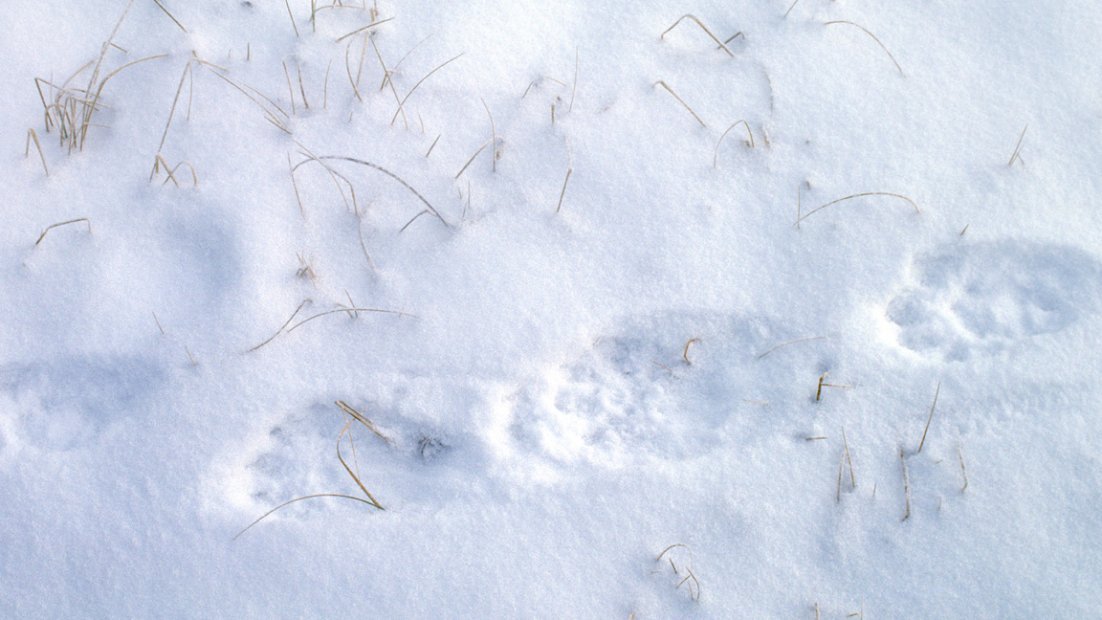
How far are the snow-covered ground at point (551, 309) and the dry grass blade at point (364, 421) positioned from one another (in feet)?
0.04

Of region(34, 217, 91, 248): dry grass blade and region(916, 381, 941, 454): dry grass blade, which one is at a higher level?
region(34, 217, 91, 248): dry grass blade

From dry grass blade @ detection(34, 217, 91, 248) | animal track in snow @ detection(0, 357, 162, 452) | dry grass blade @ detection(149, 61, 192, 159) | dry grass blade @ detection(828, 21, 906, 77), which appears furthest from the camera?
dry grass blade @ detection(828, 21, 906, 77)

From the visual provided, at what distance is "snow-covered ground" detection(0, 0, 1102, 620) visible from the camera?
129 cm

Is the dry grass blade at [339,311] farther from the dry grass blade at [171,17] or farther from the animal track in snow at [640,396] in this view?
the dry grass blade at [171,17]

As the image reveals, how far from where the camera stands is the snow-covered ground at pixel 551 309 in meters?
1.29

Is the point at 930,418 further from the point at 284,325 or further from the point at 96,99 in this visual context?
the point at 96,99

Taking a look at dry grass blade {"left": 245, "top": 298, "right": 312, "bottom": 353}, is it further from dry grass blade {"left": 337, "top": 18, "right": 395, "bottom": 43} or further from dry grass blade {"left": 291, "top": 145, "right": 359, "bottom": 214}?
dry grass blade {"left": 337, "top": 18, "right": 395, "bottom": 43}

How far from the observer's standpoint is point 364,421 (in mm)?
1377

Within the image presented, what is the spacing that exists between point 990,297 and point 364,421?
3.89 ft

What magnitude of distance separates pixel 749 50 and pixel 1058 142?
66 cm

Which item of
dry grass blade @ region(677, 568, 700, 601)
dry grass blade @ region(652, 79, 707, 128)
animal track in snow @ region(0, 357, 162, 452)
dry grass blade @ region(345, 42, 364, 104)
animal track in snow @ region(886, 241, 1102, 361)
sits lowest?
dry grass blade @ region(677, 568, 700, 601)

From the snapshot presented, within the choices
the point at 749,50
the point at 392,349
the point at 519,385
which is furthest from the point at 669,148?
the point at 392,349

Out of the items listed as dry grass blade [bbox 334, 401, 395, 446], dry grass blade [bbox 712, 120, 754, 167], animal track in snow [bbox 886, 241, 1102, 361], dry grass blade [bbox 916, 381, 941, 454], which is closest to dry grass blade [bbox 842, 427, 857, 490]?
dry grass blade [bbox 916, 381, 941, 454]

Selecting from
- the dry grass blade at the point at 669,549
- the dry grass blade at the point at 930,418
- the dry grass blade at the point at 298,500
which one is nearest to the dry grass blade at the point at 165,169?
the dry grass blade at the point at 298,500
